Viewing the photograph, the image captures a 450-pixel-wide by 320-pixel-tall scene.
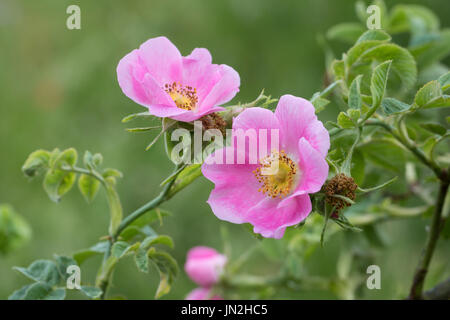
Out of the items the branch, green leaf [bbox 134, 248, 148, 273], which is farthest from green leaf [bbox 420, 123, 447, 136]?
green leaf [bbox 134, 248, 148, 273]

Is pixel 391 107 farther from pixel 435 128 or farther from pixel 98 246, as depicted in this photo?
pixel 98 246

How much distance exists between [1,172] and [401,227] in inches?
35.5

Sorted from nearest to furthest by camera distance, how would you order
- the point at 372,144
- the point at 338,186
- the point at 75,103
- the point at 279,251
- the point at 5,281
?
the point at 338,186
the point at 372,144
the point at 279,251
the point at 5,281
the point at 75,103

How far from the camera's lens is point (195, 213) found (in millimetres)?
1280

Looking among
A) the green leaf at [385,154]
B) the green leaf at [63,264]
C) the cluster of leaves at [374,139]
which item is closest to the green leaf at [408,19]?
the cluster of leaves at [374,139]

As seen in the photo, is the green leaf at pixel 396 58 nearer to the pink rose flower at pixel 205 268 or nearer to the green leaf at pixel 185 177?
the green leaf at pixel 185 177

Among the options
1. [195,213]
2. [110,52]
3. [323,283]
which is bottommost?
[323,283]

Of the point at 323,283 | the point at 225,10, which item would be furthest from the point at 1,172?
the point at 323,283

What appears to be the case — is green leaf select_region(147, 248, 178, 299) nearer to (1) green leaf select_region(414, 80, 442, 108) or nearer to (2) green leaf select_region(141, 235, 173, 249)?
(2) green leaf select_region(141, 235, 173, 249)

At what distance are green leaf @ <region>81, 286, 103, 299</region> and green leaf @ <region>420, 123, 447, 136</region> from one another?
24 centimetres

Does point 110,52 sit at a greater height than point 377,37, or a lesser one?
greater

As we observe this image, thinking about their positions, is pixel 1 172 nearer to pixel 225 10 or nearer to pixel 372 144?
pixel 225 10

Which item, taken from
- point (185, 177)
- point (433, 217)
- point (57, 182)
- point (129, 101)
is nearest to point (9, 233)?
point (57, 182)

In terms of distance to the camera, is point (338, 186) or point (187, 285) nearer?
point (338, 186)
